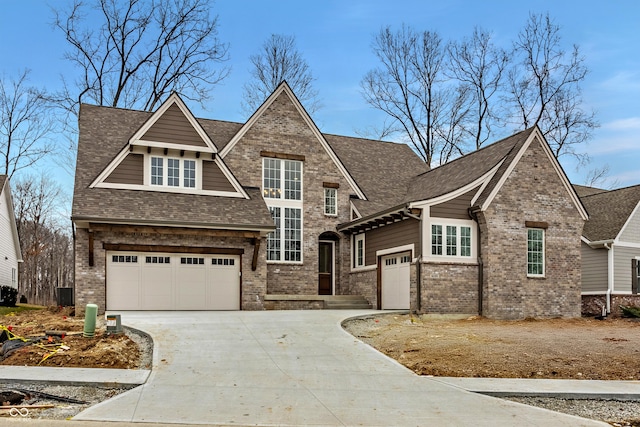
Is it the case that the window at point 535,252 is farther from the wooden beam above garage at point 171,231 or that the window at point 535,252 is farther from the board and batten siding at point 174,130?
the board and batten siding at point 174,130

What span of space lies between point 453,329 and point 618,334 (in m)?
4.60

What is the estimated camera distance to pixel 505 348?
45.4ft

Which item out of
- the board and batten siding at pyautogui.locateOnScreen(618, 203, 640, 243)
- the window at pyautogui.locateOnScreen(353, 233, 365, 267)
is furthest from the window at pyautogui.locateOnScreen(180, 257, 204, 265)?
the board and batten siding at pyautogui.locateOnScreen(618, 203, 640, 243)

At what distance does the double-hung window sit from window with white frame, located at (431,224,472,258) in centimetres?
635

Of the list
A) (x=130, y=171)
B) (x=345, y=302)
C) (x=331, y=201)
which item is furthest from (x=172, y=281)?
(x=331, y=201)

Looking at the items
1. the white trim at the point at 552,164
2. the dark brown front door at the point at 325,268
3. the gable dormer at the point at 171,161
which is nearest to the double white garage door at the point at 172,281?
the gable dormer at the point at 171,161

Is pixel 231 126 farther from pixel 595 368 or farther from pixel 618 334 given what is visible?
pixel 595 368

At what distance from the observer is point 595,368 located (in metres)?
12.4

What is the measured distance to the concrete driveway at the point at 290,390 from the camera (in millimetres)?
8625

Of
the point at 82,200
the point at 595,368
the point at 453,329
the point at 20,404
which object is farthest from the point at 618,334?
the point at 82,200

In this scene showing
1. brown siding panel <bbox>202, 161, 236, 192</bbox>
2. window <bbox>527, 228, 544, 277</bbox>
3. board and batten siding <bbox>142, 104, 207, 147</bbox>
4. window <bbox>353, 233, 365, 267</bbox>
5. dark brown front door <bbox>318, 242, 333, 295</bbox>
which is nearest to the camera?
board and batten siding <bbox>142, 104, 207, 147</bbox>

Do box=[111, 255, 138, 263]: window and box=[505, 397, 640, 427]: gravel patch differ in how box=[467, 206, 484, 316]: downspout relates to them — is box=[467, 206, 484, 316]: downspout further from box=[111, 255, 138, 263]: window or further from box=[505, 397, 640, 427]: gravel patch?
box=[505, 397, 640, 427]: gravel patch

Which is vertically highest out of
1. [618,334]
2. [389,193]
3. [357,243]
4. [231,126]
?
[231,126]

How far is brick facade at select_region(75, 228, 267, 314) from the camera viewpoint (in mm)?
20469
